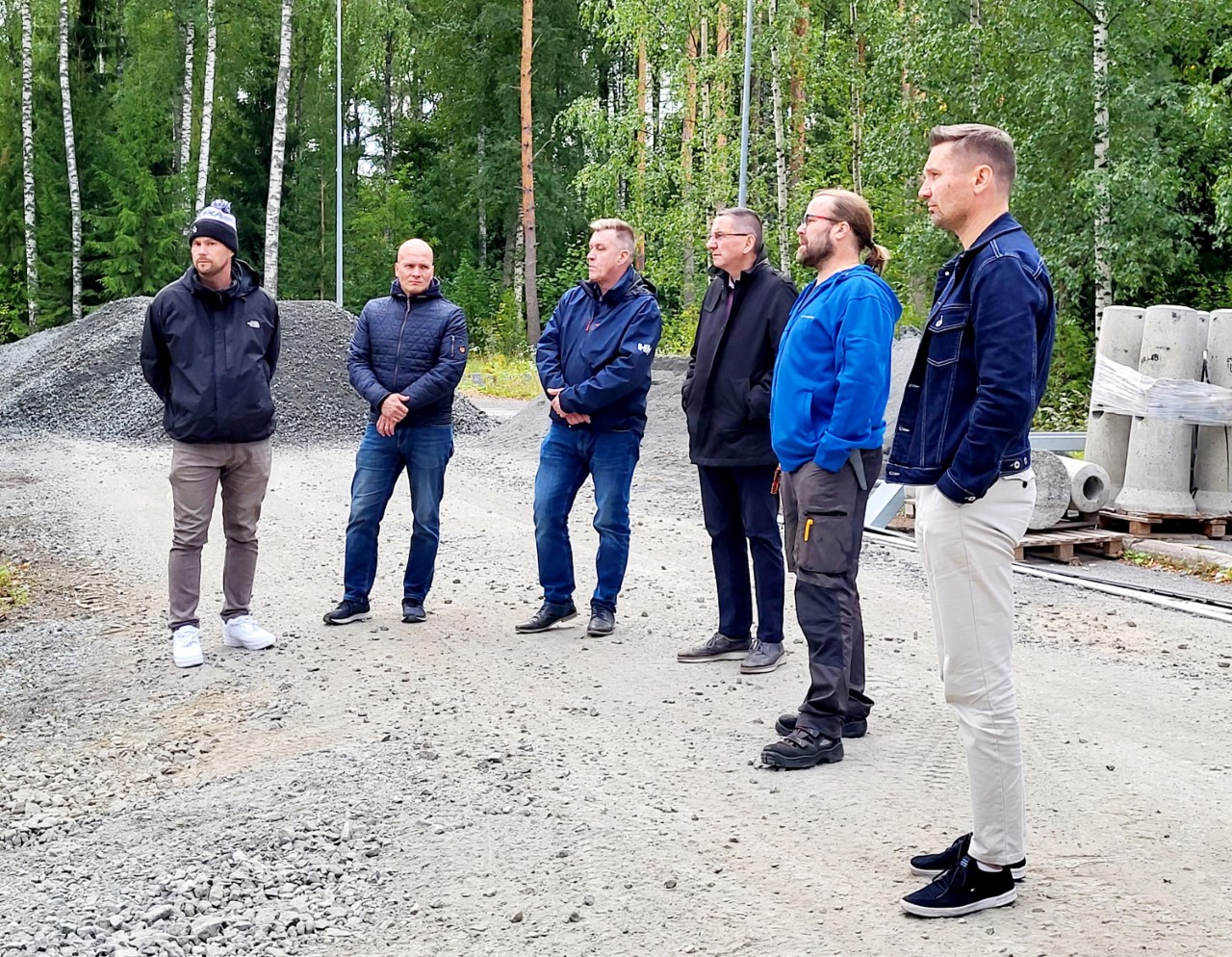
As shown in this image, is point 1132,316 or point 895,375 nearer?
point 1132,316

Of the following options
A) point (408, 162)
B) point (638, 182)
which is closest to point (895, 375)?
point (638, 182)

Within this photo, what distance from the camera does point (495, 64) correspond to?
135 feet

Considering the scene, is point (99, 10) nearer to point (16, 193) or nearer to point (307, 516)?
point (16, 193)

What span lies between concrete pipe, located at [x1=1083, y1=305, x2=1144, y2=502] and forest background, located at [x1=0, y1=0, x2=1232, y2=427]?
5193 millimetres

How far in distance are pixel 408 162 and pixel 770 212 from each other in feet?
63.2

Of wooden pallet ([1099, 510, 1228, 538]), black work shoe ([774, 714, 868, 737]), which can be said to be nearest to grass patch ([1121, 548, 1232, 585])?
wooden pallet ([1099, 510, 1228, 538])

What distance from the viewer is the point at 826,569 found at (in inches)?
198

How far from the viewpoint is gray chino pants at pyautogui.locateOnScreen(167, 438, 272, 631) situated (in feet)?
22.0

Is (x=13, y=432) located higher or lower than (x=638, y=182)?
lower

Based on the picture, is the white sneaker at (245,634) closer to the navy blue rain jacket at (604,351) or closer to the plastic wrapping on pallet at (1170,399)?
the navy blue rain jacket at (604,351)

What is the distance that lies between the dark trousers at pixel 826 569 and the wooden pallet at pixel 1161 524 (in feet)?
20.9

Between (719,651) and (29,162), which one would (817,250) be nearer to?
(719,651)

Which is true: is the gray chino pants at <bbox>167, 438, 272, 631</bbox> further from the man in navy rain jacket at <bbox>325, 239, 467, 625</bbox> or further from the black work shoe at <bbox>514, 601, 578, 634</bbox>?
the black work shoe at <bbox>514, 601, 578, 634</bbox>

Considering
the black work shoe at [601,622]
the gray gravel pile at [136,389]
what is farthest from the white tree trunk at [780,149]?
the black work shoe at [601,622]
